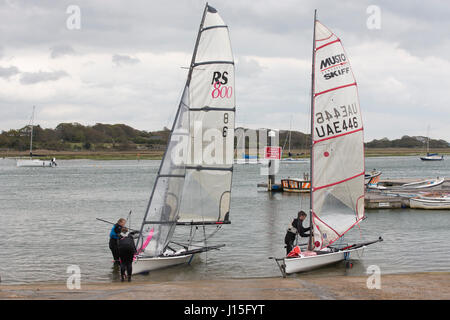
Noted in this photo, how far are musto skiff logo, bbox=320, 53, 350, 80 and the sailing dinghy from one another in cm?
321

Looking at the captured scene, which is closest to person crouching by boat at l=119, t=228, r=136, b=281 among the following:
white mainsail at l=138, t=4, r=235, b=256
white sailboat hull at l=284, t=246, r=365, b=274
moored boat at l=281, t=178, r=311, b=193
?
white mainsail at l=138, t=4, r=235, b=256

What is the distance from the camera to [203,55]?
728 inches

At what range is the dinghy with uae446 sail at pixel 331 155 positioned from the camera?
696 inches

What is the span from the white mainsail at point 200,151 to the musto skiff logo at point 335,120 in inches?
124

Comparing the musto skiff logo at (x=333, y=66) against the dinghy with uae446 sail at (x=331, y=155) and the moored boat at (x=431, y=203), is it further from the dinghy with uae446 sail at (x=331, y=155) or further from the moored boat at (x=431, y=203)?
the moored boat at (x=431, y=203)

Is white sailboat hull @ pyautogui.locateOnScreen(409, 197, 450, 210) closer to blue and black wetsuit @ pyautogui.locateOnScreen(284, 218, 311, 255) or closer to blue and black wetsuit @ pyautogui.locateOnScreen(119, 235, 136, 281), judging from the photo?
blue and black wetsuit @ pyautogui.locateOnScreen(284, 218, 311, 255)

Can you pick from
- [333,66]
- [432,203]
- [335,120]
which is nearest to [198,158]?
[335,120]

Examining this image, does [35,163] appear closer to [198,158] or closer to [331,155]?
[198,158]

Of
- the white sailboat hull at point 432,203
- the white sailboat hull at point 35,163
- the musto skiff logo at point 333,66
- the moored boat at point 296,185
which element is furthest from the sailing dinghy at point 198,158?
the white sailboat hull at point 35,163

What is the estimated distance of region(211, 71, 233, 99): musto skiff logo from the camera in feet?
61.3
